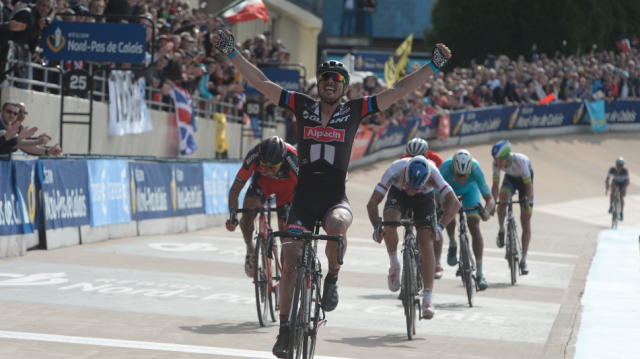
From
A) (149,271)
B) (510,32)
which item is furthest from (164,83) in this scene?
(510,32)

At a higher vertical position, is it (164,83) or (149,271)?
(164,83)

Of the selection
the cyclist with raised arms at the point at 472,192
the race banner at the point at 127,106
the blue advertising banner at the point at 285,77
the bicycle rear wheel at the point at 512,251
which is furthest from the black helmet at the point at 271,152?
the blue advertising banner at the point at 285,77

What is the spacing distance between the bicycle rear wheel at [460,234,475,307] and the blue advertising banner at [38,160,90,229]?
5.96m

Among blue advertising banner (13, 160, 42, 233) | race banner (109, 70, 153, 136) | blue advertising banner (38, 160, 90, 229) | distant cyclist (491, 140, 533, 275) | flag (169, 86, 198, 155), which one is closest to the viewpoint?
blue advertising banner (13, 160, 42, 233)

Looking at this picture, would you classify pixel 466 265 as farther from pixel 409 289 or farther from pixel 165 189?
pixel 165 189

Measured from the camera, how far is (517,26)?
55.3 metres

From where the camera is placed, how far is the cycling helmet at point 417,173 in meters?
8.02

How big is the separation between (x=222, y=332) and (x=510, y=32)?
167ft

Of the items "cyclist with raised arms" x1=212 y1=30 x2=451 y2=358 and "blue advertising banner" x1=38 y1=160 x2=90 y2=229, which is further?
"blue advertising banner" x1=38 y1=160 x2=90 y2=229

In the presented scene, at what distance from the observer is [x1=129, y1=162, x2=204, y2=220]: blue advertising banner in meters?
15.1

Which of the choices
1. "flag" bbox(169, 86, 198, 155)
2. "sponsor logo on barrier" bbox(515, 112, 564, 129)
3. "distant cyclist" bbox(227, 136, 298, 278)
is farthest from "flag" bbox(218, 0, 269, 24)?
"sponsor logo on barrier" bbox(515, 112, 564, 129)

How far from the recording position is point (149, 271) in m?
11.1

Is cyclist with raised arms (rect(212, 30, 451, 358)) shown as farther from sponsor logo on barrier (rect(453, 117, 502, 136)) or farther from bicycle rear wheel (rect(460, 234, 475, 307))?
sponsor logo on barrier (rect(453, 117, 502, 136))

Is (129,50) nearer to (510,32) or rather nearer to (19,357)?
(19,357)
